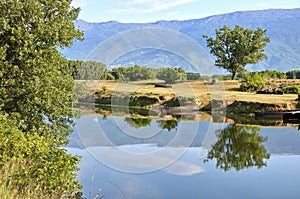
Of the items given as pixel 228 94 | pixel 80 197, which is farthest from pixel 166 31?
pixel 228 94

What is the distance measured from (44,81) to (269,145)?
16595 millimetres

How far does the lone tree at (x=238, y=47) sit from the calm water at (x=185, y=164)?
3270 cm

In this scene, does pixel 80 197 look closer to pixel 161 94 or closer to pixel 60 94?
pixel 60 94

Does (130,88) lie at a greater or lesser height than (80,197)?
greater

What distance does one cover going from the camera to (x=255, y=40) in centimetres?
6272

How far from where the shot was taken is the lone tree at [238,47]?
6259cm

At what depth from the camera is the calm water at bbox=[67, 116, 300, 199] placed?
17062 mm

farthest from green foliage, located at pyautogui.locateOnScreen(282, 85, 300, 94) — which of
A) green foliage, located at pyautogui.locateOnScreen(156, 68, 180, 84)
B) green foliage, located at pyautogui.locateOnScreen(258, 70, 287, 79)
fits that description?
green foliage, located at pyautogui.locateOnScreen(156, 68, 180, 84)

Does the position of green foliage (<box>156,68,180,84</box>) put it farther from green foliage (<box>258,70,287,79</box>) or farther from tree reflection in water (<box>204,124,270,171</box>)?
green foliage (<box>258,70,287,79</box>)

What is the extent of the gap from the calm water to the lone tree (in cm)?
3270

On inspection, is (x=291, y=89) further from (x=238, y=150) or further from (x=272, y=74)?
(x=238, y=150)

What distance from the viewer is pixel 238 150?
25188 millimetres

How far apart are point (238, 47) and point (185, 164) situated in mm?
43827

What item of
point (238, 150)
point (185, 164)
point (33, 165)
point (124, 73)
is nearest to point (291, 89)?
point (238, 150)
